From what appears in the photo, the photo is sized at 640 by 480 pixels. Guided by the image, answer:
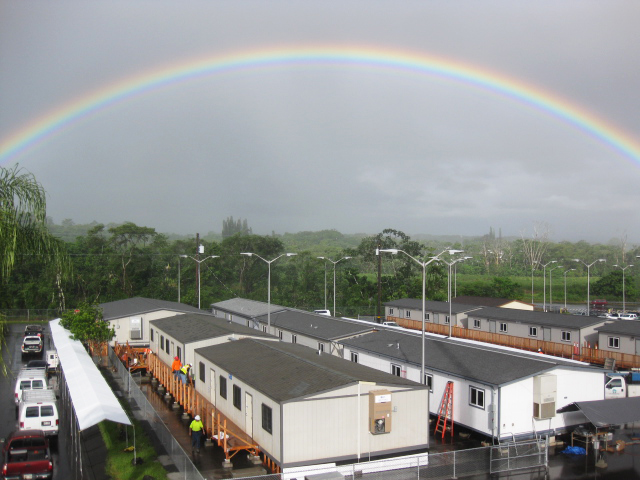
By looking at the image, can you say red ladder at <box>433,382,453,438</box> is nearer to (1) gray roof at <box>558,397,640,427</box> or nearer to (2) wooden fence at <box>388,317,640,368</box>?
(1) gray roof at <box>558,397,640,427</box>

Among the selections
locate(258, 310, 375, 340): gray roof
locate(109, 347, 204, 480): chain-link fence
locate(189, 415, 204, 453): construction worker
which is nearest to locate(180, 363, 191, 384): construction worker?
locate(109, 347, 204, 480): chain-link fence

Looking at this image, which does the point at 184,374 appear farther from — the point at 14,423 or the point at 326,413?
the point at 326,413

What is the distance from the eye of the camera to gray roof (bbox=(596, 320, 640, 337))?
39.9 metres

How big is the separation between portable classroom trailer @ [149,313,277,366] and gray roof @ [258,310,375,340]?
594cm

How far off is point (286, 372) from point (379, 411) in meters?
4.36

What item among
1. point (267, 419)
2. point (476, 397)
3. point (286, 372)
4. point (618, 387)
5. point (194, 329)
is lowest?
point (618, 387)

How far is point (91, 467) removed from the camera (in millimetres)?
19719

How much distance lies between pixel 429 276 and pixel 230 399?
72.4 meters

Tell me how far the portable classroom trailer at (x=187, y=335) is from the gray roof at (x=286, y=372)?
2.93m

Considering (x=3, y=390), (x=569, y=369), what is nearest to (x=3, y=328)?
(x=569, y=369)

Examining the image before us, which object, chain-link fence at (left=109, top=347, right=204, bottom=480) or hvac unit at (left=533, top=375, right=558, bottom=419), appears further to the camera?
hvac unit at (left=533, top=375, right=558, bottom=419)

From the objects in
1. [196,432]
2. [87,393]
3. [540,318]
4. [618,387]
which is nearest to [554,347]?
[540,318]

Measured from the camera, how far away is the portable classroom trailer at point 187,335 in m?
31.4

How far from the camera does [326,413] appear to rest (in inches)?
754
